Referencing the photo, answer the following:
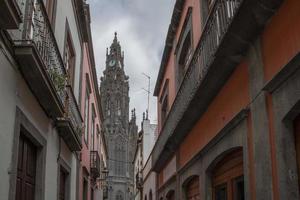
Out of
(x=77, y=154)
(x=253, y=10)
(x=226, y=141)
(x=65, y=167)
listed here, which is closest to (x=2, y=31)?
(x=253, y=10)

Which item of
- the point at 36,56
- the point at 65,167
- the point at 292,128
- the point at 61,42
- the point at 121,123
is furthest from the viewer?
the point at 121,123

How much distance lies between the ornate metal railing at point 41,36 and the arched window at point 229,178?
9.74 ft

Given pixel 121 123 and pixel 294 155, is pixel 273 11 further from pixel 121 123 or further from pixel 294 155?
pixel 121 123

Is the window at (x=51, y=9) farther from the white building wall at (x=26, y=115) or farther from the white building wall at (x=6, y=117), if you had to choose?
the white building wall at (x=6, y=117)

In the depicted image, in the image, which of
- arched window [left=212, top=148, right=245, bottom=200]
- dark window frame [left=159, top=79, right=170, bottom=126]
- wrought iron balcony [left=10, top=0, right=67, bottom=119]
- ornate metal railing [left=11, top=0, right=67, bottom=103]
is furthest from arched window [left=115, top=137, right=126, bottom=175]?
wrought iron balcony [left=10, top=0, right=67, bottom=119]

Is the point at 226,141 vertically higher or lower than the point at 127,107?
lower

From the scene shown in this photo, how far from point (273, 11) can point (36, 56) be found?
281 centimetres

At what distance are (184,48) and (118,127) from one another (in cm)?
7978

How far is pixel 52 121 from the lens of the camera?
27.7ft

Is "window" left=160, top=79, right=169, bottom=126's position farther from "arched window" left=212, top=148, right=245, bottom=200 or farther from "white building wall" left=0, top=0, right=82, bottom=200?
"arched window" left=212, top=148, right=245, bottom=200

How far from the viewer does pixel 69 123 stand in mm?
9109

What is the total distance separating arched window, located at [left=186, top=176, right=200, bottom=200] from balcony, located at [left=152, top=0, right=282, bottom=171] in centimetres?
109

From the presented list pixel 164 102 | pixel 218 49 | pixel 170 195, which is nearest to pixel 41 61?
pixel 218 49

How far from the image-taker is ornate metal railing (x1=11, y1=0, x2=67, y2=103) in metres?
6.02
